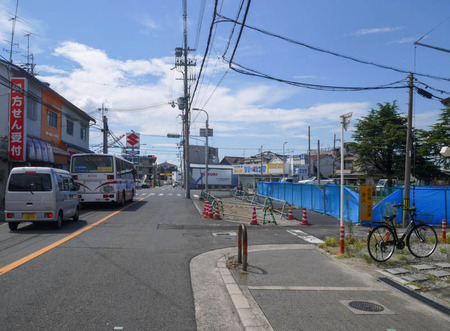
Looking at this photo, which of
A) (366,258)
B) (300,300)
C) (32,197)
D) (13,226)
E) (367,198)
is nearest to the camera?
(300,300)

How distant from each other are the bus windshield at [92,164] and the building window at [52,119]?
7.25 meters

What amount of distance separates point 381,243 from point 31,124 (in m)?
22.0

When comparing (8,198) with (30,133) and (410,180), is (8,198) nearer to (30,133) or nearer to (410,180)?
(30,133)

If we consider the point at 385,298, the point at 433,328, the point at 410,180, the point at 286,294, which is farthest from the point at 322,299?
the point at 410,180

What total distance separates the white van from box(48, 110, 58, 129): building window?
1536 cm

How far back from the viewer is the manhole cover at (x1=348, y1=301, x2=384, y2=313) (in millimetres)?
5363

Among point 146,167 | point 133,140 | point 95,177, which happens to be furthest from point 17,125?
point 146,167

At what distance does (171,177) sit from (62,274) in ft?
437

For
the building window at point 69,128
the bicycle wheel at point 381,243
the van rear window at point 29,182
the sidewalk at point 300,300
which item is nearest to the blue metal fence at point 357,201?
the bicycle wheel at point 381,243

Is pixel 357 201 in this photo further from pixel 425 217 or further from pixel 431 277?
pixel 431 277

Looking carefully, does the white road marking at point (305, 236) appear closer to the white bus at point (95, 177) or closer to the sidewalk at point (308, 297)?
the sidewalk at point (308, 297)

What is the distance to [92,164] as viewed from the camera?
2061 cm

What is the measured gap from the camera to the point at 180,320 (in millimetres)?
4723

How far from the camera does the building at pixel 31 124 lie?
770 inches
